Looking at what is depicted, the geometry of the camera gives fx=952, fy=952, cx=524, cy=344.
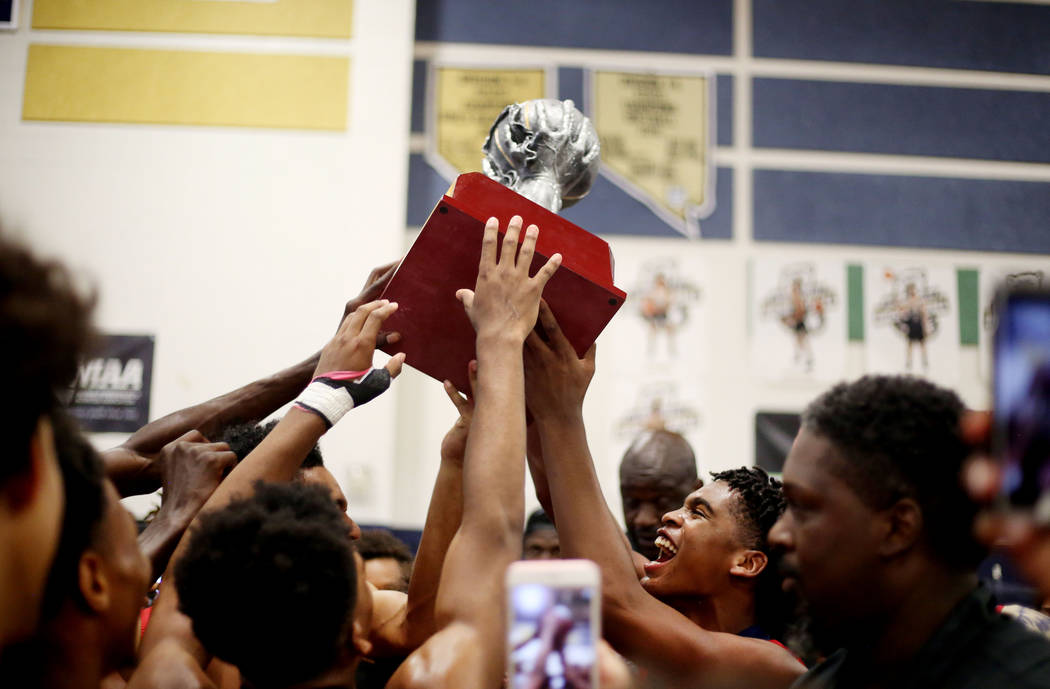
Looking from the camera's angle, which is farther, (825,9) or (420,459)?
(825,9)

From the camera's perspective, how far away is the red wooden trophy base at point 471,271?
74.0 inches

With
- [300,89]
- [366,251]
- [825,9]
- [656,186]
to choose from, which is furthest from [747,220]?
[300,89]

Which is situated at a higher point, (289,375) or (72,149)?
(72,149)

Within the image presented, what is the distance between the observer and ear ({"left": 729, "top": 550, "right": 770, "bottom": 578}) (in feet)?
7.79

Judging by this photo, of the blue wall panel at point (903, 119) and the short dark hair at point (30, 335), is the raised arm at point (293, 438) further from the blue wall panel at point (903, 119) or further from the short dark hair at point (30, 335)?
the blue wall panel at point (903, 119)

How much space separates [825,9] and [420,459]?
3.52 meters

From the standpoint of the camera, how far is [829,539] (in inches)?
57.9

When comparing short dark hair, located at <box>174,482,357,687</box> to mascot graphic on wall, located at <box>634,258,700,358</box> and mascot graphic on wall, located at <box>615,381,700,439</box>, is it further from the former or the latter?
mascot graphic on wall, located at <box>634,258,700,358</box>

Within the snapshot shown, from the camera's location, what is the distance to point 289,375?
2.54 m

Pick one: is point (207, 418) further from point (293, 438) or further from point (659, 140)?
point (659, 140)

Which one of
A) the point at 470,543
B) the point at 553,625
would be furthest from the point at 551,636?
the point at 470,543

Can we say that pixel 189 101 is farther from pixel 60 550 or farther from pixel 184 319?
pixel 60 550

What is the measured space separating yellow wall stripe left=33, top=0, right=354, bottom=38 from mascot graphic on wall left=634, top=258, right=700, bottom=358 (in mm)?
2137

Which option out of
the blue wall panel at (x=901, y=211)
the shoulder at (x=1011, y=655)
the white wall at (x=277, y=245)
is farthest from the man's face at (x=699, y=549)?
the blue wall panel at (x=901, y=211)
